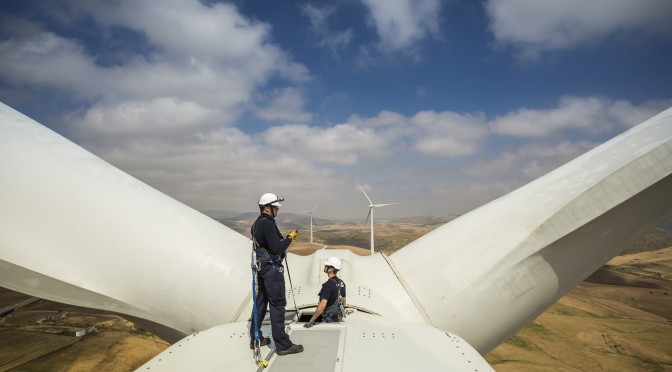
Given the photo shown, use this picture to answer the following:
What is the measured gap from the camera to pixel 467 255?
5125 mm

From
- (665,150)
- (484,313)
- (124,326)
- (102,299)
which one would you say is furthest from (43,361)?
(665,150)

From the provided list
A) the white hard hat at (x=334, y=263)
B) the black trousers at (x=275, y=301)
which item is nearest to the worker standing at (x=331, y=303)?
the white hard hat at (x=334, y=263)

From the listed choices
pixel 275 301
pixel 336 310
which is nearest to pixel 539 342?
pixel 336 310

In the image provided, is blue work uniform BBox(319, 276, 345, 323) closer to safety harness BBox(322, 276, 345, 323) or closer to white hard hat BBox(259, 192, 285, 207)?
safety harness BBox(322, 276, 345, 323)

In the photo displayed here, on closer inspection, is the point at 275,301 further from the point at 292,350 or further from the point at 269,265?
the point at 292,350

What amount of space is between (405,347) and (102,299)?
13.6 feet

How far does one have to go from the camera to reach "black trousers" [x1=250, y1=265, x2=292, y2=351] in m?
4.16

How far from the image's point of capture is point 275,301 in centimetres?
461

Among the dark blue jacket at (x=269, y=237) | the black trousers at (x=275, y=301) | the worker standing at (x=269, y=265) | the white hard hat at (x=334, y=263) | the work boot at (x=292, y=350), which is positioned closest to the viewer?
the work boot at (x=292, y=350)

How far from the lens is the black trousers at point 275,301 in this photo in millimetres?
4160

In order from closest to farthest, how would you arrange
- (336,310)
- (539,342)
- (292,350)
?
(292,350), (336,310), (539,342)

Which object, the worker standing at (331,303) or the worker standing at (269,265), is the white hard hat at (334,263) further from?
the worker standing at (269,265)

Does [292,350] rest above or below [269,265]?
below

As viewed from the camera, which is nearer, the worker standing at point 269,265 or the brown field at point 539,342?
the worker standing at point 269,265
